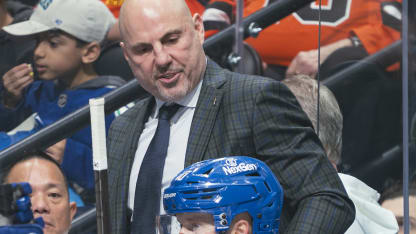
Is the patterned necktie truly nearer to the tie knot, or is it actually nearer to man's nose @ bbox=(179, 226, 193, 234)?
the tie knot

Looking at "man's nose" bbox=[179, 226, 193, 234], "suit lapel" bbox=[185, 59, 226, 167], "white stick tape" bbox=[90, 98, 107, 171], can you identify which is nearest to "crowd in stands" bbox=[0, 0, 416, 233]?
"suit lapel" bbox=[185, 59, 226, 167]

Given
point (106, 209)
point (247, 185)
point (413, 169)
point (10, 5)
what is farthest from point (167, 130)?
point (10, 5)

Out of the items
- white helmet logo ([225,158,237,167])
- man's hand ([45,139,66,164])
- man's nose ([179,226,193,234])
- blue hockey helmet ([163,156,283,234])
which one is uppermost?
white helmet logo ([225,158,237,167])

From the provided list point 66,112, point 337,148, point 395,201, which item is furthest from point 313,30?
point 66,112

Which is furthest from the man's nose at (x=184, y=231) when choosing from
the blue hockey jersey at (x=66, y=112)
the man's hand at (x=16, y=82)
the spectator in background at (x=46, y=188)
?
the man's hand at (x=16, y=82)

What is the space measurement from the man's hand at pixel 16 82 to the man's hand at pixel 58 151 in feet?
0.96

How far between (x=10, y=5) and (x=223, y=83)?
190 centimetres

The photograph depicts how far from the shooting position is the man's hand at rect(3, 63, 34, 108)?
3836 mm

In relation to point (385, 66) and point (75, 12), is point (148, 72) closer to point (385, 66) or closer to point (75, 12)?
point (385, 66)

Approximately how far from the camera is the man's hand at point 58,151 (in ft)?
12.2

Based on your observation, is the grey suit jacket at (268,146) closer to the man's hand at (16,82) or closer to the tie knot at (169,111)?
the tie knot at (169,111)

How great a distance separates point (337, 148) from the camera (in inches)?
123

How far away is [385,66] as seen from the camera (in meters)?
3.24

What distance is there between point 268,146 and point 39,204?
143 centimetres
